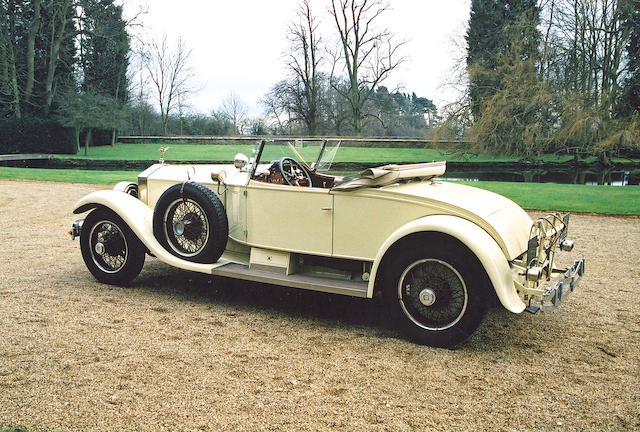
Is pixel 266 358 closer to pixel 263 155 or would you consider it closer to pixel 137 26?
pixel 263 155

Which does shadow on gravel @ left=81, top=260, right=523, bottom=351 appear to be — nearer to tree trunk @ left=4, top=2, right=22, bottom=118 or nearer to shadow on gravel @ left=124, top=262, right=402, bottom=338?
shadow on gravel @ left=124, top=262, right=402, bottom=338

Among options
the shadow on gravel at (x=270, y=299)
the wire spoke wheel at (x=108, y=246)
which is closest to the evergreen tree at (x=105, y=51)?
the wire spoke wheel at (x=108, y=246)

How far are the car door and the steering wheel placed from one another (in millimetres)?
331

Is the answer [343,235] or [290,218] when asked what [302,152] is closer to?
[290,218]

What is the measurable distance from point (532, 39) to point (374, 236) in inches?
1001

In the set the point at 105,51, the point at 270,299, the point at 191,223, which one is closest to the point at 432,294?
the point at 270,299

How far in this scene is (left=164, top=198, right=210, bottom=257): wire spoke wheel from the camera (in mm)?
5432

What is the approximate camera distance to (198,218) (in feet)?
17.8

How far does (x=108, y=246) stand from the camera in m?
5.98

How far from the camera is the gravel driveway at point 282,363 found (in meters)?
3.26

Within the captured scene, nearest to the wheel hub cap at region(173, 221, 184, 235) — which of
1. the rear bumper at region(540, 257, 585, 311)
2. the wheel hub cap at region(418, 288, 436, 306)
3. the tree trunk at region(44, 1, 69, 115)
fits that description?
the wheel hub cap at region(418, 288, 436, 306)

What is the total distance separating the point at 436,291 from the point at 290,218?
158cm

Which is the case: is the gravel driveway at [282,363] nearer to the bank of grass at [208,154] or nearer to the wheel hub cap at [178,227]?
the wheel hub cap at [178,227]

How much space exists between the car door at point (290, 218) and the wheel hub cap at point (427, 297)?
0.98 metres
